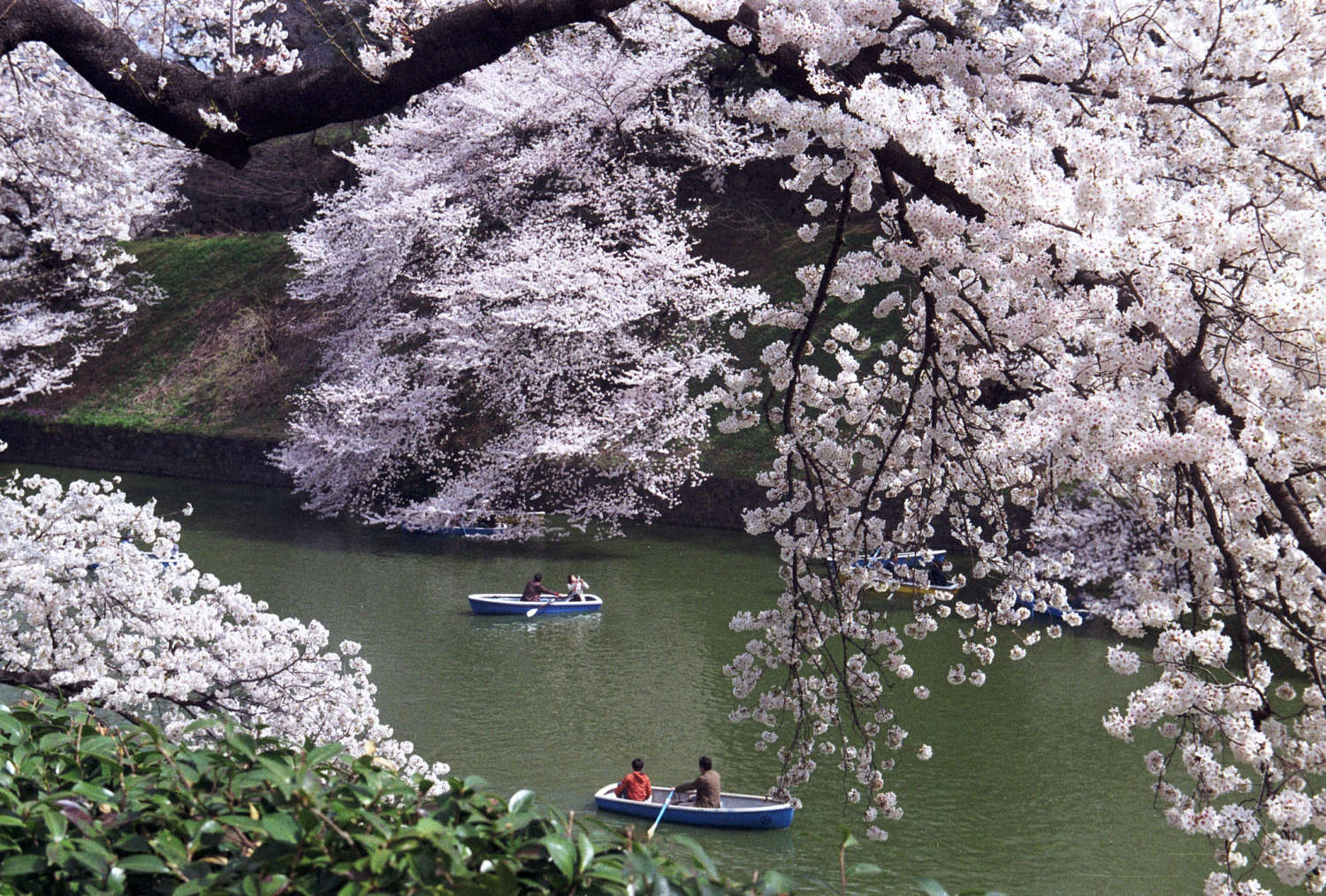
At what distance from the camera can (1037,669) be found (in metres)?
13.7

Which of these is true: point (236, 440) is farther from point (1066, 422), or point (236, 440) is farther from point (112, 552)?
point (1066, 422)

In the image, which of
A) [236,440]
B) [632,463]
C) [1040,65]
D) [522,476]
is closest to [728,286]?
[632,463]

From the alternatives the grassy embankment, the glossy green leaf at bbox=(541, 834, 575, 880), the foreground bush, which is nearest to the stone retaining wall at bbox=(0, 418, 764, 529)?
the grassy embankment

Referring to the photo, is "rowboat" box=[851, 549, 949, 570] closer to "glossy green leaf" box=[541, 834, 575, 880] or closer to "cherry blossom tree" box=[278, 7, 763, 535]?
"glossy green leaf" box=[541, 834, 575, 880]

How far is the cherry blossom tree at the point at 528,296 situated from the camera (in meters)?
20.0

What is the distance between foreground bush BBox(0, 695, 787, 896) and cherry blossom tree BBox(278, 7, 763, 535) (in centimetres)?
1664

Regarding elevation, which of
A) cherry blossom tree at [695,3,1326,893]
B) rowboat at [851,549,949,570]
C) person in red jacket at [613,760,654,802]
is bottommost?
person in red jacket at [613,760,654,802]

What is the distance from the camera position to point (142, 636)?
552 cm

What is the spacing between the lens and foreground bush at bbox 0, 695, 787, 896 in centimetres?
212

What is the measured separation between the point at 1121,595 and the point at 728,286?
9.45 meters

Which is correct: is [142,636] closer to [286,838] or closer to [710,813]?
[286,838]

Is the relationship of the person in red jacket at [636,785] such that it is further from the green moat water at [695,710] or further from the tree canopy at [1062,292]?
the tree canopy at [1062,292]

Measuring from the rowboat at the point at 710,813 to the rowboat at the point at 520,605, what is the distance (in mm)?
6060

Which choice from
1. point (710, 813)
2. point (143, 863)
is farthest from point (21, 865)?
point (710, 813)
